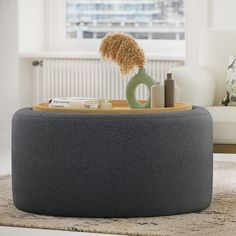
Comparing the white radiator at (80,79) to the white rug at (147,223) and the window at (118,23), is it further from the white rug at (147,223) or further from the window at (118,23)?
the white rug at (147,223)

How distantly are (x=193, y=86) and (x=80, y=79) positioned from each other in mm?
2044

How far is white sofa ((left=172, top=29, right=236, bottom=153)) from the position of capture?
12.9 feet

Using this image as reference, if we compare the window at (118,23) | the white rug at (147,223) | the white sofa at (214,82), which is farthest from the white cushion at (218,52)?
the window at (118,23)

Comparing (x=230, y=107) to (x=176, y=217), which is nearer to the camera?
(x=176, y=217)

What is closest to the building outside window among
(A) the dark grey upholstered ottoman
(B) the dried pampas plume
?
(B) the dried pampas plume

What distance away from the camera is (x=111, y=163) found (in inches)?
122

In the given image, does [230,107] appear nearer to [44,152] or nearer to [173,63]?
[44,152]

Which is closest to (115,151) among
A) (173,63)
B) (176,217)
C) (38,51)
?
(176,217)

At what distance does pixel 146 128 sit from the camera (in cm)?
312

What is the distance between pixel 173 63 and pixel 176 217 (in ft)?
9.35

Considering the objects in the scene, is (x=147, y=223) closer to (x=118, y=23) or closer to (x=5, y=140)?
(x=5, y=140)

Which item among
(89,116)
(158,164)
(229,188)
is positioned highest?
(89,116)

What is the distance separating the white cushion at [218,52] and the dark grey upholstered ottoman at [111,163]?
1298 mm

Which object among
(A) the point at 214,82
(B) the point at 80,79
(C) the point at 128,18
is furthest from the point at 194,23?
(A) the point at 214,82
